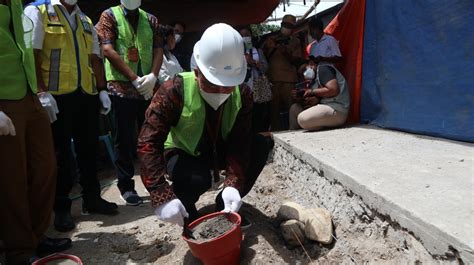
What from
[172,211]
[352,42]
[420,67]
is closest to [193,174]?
[172,211]

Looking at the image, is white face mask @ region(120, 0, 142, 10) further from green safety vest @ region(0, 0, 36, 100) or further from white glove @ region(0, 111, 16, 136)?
white glove @ region(0, 111, 16, 136)

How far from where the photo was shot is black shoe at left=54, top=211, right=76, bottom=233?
2639 mm

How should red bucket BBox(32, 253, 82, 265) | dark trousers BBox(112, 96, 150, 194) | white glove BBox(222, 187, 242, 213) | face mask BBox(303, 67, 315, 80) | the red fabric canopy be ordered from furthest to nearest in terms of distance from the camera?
1. the red fabric canopy
2. face mask BBox(303, 67, 315, 80)
3. dark trousers BBox(112, 96, 150, 194)
4. white glove BBox(222, 187, 242, 213)
5. red bucket BBox(32, 253, 82, 265)

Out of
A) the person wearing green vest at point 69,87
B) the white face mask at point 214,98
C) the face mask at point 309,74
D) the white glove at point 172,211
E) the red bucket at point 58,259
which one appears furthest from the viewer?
the face mask at point 309,74

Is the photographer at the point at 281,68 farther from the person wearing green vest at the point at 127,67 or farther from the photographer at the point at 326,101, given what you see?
the person wearing green vest at the point at 127,67

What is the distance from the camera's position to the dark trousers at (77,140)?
104 inches

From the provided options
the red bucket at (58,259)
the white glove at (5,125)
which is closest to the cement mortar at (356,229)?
the red bucket at (58,259)

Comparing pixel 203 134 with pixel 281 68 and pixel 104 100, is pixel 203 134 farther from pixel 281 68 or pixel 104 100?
pixel 281 68

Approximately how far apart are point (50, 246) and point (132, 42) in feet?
5.10

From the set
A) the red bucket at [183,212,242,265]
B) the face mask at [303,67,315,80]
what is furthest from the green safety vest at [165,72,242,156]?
the face mask at [303,67,315,80]

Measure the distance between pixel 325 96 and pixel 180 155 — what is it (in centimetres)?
195

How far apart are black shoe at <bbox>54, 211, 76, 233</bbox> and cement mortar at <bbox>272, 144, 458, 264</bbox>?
1.59m

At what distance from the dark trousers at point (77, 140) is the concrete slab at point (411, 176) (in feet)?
4.95

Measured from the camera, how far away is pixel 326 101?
12.4ft
